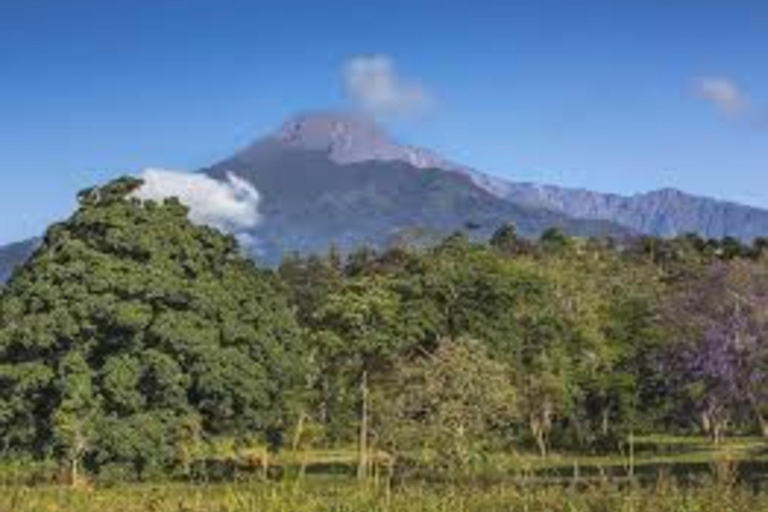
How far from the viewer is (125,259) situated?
129ft

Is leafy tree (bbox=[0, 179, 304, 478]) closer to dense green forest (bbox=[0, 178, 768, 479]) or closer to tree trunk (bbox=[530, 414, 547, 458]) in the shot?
dense green forest (bbox=[0, 178, 768, 479])

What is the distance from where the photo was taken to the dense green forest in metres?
36.4

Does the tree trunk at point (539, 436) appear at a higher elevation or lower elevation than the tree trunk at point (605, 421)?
higher

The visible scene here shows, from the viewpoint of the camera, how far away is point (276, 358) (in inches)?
1571

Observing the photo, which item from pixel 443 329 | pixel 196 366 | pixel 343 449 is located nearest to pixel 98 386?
pixel 196 366

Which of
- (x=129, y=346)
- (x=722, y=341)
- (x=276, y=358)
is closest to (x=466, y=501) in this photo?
(x=129, y=346)

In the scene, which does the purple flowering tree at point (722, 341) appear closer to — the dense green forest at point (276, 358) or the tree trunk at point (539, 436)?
the dense green forest at point (276, 358)

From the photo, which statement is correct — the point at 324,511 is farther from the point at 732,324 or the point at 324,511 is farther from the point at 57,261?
the point at 732,324

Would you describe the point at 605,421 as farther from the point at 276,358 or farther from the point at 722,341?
the point at 276,358

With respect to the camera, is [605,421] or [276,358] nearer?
[276,358]

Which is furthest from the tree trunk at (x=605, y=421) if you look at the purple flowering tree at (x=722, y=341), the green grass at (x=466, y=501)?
the green grass at (x=466, y=501)

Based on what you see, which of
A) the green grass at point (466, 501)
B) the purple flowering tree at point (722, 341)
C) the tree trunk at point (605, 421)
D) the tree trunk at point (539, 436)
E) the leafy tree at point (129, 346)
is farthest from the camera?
the tree trunk at point (605, 421)

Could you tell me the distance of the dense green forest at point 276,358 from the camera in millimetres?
36406

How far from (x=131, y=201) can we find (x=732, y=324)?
19.9m
